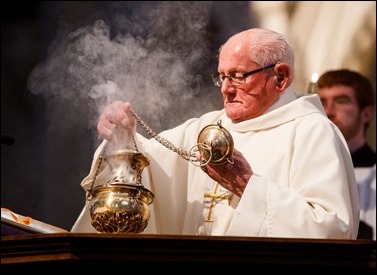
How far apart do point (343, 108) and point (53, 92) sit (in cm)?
196

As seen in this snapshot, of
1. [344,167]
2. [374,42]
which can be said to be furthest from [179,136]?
[374,42]

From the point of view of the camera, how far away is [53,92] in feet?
23.9

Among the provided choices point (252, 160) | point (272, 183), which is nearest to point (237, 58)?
point (252, 160)

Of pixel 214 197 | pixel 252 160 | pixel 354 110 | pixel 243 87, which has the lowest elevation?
pixel 214 197

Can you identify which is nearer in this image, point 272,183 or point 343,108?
point 272,183

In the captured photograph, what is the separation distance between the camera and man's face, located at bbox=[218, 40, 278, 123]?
486cm

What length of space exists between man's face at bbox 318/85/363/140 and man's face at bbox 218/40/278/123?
7.63ft

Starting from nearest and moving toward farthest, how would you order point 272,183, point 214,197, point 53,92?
point 272,183
point 214,197
point 53,92

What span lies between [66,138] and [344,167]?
2.92 metres

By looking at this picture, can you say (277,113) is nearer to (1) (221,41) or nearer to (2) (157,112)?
(2) (157,112)

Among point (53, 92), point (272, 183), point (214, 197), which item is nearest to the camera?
point (272, 183)

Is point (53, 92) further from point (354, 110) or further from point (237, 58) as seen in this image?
point (237, 58)

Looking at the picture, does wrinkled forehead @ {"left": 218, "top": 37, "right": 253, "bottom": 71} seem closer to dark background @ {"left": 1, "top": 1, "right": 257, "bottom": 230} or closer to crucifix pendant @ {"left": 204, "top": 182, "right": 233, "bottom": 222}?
crucifix pendant @ {"left": 204, "top": 182, "right": 233, "bottom": 222}

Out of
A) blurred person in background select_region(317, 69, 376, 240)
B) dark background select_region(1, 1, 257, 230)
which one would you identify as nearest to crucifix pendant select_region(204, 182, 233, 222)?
dark background select_region(1, 1, 257, 230)
